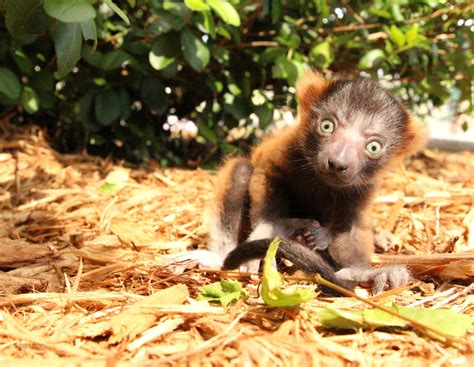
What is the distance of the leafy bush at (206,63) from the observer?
176 inches

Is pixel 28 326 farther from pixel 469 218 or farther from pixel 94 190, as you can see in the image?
pixel 469 218

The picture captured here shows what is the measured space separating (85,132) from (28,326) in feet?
12.1

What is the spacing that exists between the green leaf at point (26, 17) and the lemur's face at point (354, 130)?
1.85 meters

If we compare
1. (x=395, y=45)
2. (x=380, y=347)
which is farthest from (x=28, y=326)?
(x=395, y=45)

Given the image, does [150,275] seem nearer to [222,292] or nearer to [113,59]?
[222,292]

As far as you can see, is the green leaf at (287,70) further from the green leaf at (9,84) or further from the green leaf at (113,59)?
the green leaf at (9,84)

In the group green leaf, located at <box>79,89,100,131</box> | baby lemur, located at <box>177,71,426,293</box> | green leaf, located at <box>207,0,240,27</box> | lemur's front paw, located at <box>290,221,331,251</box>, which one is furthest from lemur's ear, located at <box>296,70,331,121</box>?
green leaf, located at <box>79,89,100,131</box>

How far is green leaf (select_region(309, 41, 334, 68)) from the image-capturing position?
495 centimetres

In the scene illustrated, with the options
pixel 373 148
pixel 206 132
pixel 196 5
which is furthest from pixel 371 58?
pixel 196 5

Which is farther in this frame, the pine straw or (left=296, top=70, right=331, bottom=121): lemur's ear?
(left=296, top=70, right=331, bottom=121): lemur's ear

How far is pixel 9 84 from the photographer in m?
4.31

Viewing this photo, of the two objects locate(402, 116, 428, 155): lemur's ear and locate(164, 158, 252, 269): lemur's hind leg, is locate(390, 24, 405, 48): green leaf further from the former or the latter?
locate(164, 158, 252, 269): lemur's hind leg

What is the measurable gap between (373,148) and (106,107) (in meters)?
2.61

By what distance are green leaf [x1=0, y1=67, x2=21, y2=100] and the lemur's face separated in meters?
2.37
